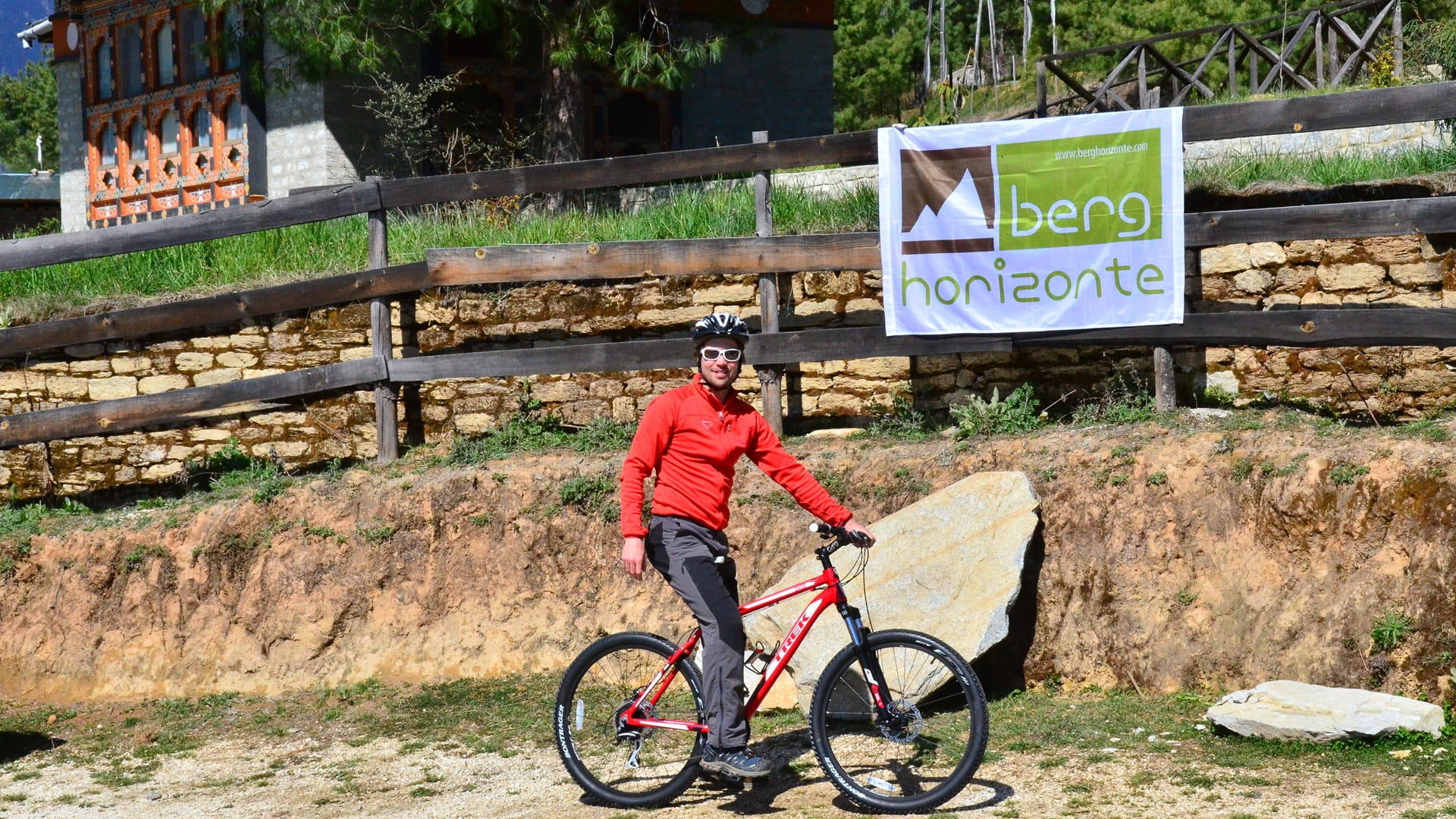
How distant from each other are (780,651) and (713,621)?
1.32 ft

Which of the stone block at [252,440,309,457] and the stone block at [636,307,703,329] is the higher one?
the stone block at [636,307,703,329]

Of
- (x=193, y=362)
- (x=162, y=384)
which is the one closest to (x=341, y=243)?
(x=193, y=362)

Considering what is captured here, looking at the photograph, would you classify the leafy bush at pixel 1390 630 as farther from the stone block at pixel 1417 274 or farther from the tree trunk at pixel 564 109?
the tree trunk at pixel 564 109

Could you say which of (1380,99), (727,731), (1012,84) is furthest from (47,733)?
(1012,84)

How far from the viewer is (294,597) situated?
8.59 m

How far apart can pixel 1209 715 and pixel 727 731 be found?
2256 mm

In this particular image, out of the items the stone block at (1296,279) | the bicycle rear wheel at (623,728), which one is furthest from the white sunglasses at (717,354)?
the stone block at (1296,279)

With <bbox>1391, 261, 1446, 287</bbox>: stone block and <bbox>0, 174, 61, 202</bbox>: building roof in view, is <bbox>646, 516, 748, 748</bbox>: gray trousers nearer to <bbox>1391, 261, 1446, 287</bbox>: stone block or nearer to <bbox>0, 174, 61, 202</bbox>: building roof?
<bbox>1391, 261, 1446, 287</bbox>: stone block

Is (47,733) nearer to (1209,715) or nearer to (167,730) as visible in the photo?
(167,730)

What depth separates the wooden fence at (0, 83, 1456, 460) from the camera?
773 cm

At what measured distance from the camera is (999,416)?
27.7ft

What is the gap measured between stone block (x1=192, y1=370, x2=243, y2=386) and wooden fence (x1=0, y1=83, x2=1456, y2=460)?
11.4 inches

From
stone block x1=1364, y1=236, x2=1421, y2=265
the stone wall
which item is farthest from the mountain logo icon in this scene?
stone block x1=1364, y1=236, x2=1421, y2=265

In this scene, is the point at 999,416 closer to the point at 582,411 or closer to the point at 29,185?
the point at 582,411
